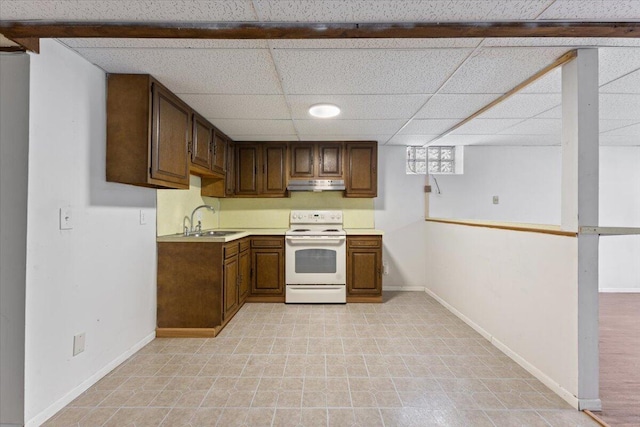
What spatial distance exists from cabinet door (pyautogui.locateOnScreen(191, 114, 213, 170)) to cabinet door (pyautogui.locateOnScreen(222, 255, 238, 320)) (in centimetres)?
102

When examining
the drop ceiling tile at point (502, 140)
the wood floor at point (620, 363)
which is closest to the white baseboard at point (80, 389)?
the wood floor at point (620, 363)

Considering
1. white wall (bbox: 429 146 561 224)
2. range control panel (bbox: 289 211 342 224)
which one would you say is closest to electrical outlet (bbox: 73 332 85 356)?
range control panel (bbox: 289 211 342 224)

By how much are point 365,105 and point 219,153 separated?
1.82 meters

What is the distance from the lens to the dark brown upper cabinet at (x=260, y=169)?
4062 mm

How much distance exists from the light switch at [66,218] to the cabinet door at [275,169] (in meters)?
2.46

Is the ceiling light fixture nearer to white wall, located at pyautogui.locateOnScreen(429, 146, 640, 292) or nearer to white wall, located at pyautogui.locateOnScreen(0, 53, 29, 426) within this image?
white wall, located at pyautogui.locateOnScreen(0, 53, 29, 426)

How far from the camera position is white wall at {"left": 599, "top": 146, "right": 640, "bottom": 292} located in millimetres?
4246

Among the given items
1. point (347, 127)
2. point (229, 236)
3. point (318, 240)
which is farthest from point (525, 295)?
point (229, 236)

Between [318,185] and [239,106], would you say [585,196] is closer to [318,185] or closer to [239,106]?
[239,106]

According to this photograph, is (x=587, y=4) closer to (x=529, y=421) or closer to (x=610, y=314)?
(x=529, y=421)

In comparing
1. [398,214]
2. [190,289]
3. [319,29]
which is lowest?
[190,289]

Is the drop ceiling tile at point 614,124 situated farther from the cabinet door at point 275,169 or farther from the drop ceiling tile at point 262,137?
the cabinet door at point 275,169

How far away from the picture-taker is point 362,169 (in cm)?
407

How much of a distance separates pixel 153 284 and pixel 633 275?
6114 mm
